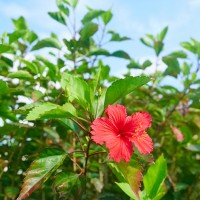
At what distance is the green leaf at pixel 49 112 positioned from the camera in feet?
3.67

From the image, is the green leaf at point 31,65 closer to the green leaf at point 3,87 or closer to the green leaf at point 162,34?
the green leaf at point 3,87

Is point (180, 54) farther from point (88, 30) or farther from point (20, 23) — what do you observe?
point (20, 23)

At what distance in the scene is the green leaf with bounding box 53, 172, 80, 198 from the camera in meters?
1.22

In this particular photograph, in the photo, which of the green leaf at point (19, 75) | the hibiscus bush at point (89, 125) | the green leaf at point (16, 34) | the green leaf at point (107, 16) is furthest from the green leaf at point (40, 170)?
the green leaf at point (107, 16)

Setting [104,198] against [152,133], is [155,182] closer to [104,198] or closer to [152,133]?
[104,198]

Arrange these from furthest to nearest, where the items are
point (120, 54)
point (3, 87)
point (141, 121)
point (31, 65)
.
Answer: point (120, 54) → point (31, 65) → point (3, 87) → point (141, 121)

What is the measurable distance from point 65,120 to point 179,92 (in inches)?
47.8

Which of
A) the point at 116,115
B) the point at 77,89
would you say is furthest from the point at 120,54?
the point at 116,115

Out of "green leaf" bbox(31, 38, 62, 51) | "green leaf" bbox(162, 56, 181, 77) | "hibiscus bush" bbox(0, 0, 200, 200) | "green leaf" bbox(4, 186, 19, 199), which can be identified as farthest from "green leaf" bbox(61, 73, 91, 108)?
"green leaf" bbox(162, 56, 181, 77)

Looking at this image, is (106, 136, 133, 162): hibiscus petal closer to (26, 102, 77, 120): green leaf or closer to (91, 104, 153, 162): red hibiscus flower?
(91, 104, 153, 162): red hibiscus flower

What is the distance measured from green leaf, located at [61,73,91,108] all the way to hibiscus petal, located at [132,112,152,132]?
0.57 feet

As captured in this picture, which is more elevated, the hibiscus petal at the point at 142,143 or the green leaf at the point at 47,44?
the green leaf at the point at 47,44

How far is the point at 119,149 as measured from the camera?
113cm

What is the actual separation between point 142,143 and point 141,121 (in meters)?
0.08
